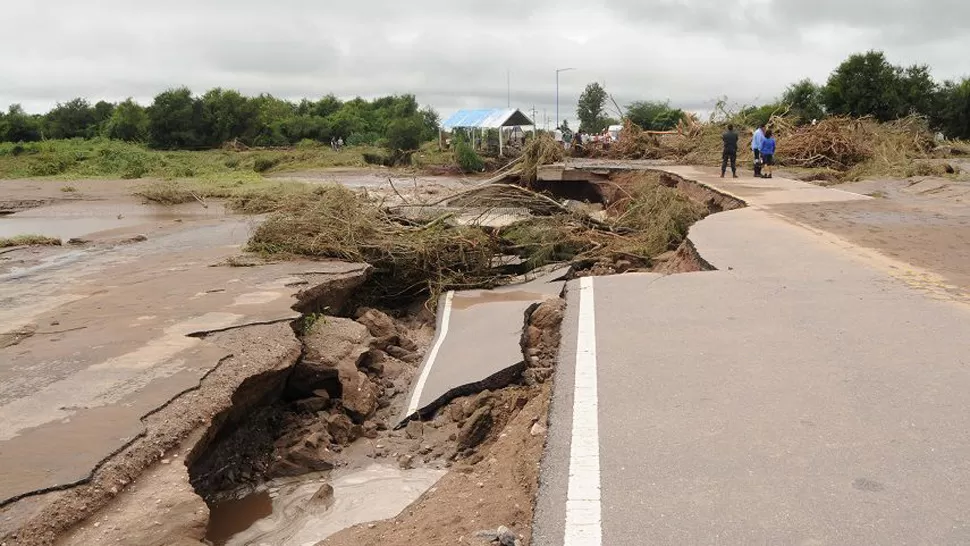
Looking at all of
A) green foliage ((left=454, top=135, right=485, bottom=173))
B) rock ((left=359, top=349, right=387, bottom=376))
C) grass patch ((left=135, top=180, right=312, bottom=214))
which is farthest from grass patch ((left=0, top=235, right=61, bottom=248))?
green foliage ((left=454, top=135, right=485, bottom=173))

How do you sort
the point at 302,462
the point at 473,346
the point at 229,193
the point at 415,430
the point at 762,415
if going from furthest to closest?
the point at 229,193
the point at 473,346
the point at 415,430
the point at 302,462
the point at 762,415

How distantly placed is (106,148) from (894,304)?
147 feet

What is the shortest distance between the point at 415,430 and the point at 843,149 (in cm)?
2217

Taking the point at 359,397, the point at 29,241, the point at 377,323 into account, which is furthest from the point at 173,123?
the point at 359,397

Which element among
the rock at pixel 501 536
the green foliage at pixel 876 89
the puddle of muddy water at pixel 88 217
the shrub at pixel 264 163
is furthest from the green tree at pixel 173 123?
the rock at pixel 501 536

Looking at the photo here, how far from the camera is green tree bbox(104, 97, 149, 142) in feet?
191

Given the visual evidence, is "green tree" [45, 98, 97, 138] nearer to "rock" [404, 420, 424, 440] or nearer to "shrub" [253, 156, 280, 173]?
"shrub" [253, 156, 280, 173]

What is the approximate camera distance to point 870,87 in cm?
3934

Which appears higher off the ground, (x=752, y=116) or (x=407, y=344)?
(x=752, y=116)

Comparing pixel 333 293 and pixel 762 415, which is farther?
pixel 333 293

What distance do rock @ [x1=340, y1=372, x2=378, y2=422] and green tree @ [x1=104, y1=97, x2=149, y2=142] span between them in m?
57.4

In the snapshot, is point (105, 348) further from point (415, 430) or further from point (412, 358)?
point (412, 358)

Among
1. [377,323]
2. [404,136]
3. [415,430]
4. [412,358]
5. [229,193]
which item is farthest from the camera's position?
[404,136]

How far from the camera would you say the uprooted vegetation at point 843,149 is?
2109 cm
